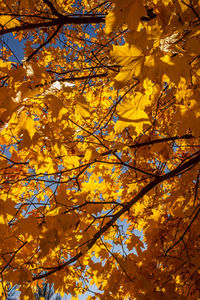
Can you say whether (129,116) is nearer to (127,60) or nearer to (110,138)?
(127,60)

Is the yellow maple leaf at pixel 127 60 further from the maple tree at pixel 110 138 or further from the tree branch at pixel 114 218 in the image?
the tree branch at pixel 114 218

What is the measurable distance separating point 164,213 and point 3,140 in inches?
106

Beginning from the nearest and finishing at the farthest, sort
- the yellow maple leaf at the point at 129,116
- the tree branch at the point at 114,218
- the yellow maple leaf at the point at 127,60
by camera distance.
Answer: the yellow maple leaf at the point at 127,60
the yellow maple leaf at the point at 129,116
the tree branch at the point at 114,218

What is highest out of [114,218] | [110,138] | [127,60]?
[110,138]

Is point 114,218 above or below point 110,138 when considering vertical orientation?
below

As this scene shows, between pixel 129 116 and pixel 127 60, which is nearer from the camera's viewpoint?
pixel 127 60

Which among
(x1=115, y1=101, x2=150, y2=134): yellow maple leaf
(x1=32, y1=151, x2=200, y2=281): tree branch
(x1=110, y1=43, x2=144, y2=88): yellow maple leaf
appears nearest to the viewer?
(x1=110, y1=43, x2=144, y2=88): yellow maple leaf

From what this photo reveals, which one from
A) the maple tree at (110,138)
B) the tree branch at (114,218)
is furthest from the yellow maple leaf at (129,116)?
the tree branch at (114,218)

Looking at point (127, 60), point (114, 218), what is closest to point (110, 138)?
point (114, 218)

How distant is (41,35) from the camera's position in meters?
3.80

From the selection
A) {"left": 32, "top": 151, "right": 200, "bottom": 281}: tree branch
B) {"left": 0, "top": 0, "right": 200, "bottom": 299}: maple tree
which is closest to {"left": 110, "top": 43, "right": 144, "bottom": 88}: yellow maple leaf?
{"left": 0, "top": 0, "right": 200, "bottom": 299}: maple tree

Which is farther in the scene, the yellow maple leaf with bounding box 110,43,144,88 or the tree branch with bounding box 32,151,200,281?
the tree branch with bounding box 32,151,200,281

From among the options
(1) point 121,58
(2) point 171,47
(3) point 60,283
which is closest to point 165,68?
(2) point 171,47

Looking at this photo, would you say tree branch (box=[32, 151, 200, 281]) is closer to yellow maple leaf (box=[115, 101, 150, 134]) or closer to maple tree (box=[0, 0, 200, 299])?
maple tree (box=[0, 0, 200, 299])
